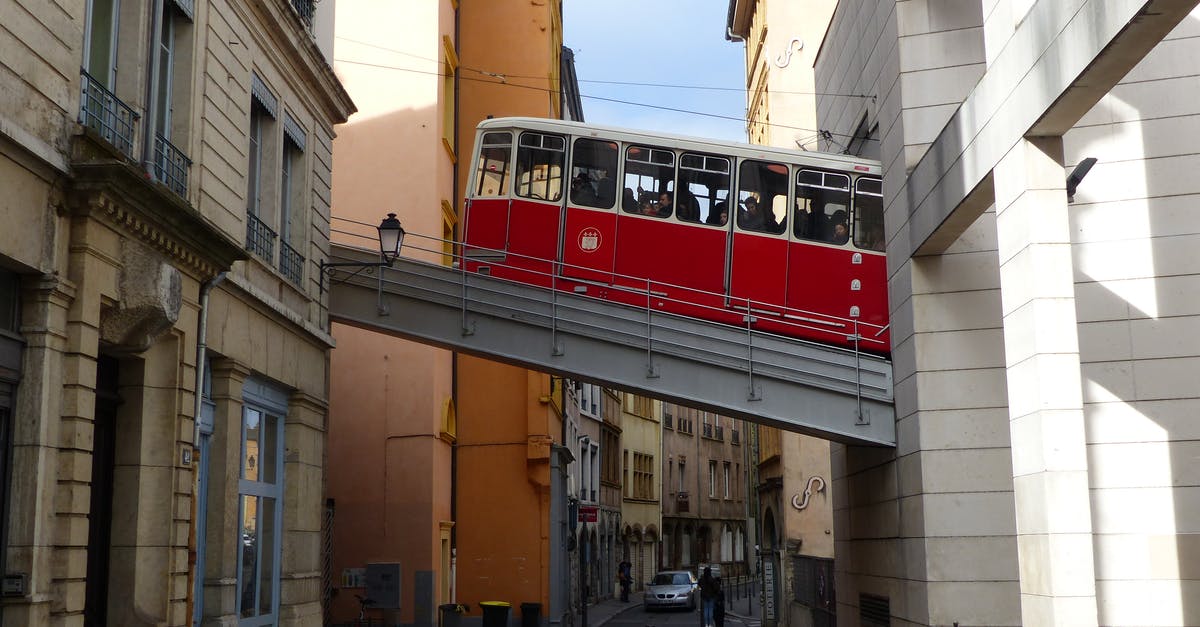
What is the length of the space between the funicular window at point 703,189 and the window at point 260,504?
21.9ft

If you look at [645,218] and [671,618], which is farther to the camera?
[671,618]

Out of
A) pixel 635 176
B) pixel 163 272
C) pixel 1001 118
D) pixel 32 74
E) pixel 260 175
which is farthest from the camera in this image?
pixel 635 176

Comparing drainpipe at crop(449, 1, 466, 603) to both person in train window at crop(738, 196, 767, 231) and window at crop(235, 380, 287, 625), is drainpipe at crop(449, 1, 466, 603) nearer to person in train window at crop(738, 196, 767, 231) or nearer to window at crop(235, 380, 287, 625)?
person in train window at crop(738, 196, 767, 231)

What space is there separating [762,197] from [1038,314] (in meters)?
8.20

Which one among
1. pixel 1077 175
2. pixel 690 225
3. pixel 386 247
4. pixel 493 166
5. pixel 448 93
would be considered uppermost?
pixel 448 93

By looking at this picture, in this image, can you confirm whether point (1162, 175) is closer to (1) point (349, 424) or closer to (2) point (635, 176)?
(2) point (635, 176)

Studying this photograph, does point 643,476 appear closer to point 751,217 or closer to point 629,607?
point 629,607

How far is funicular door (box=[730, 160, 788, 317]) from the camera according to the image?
58.5 ft

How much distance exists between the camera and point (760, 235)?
58.9ft

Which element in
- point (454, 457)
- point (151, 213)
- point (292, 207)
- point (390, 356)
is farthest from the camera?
point (454, 457)

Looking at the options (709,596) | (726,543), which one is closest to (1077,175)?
(709,596)

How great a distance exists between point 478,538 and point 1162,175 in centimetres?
1792

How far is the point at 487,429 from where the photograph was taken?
27.7 m

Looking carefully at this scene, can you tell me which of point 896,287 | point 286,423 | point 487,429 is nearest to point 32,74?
point 286,423
